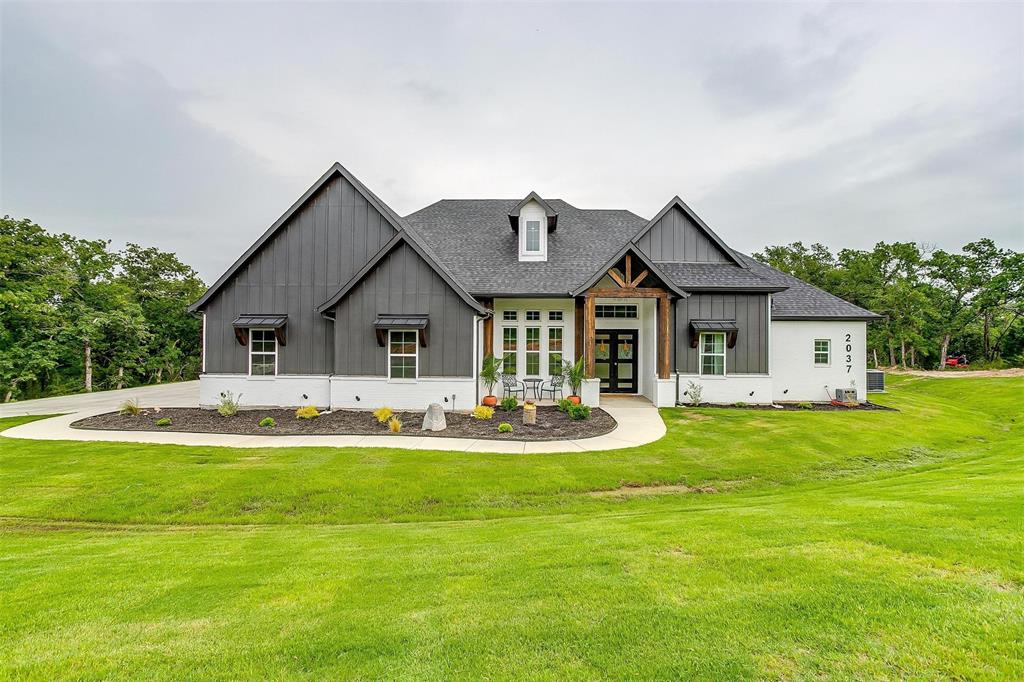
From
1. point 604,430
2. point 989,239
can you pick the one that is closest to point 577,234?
point 604,430

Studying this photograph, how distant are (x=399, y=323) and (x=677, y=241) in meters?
11.8

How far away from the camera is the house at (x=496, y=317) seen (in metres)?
13.6

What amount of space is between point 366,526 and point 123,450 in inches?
299

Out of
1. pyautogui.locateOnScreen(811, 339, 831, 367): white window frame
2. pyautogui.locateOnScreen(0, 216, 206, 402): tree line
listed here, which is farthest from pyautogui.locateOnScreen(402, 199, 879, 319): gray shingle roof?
pyautogui.locateOnScreen(0, 216, 206, 402): tree line

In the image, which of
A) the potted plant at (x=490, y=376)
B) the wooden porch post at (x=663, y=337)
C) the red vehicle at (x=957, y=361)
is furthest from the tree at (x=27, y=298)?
the red vehicle at (x=957, y=361)

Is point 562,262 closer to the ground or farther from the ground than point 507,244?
closer to the ground

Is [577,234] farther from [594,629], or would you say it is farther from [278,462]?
[594,629]

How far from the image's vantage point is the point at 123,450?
9.24m

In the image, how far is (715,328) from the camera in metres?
15.0

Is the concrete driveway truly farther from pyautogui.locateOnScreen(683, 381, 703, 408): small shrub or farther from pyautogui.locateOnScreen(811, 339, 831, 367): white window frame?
pyautogui.locateOnScreen(811, 339, 831, 367): white window frame

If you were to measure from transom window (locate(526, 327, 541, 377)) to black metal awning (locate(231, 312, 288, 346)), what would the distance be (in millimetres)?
9168

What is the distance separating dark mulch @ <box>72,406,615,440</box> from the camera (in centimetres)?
1087

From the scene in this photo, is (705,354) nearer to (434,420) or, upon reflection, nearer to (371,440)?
(434,420)

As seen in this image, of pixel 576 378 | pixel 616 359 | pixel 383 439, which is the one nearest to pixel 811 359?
pixel 616 359
